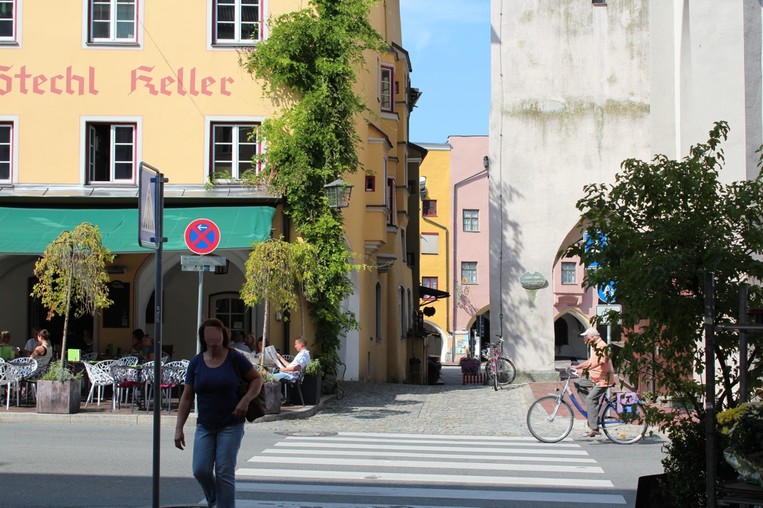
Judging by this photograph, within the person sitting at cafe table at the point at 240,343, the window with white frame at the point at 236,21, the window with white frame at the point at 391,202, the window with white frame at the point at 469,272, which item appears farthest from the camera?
the window with white frame at the point at 469,272

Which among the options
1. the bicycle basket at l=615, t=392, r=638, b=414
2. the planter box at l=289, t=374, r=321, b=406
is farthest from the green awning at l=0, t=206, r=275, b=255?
the bicycle basket at l=615, t=392, r=638, b=414

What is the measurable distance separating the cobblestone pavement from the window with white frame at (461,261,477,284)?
125 ft

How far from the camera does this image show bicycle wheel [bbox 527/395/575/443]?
15289 mm

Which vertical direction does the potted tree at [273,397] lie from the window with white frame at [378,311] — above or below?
below

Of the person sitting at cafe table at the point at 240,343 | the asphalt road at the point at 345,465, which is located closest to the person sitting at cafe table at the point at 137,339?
the person sitting at cafe table at the point at 240,343

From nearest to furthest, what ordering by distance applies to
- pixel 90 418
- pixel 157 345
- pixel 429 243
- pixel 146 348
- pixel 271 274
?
pixel 157 345 → pixel 90 418 → pixel 271 274 → pixel 146 348 → pixel 429 243

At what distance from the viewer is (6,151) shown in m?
22.3

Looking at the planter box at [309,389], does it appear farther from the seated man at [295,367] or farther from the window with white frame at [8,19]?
the window with white frame at [8,19]

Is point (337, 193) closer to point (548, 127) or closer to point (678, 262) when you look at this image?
point (548, 127)

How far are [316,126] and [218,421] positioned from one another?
Result: 14.5 metres

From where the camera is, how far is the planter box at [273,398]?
17938 millimetres

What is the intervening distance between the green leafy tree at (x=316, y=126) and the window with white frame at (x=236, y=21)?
0.51 meters

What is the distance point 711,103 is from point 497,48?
12381mm

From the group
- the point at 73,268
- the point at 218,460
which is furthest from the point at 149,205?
the point at 73,268
